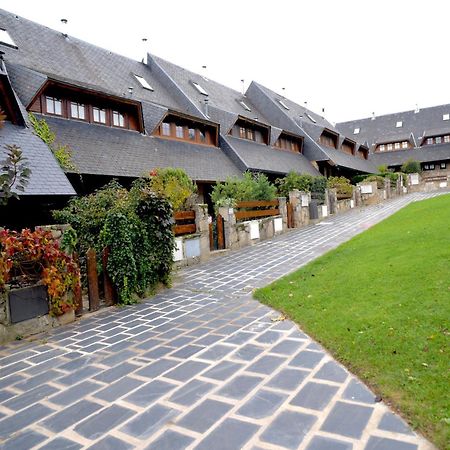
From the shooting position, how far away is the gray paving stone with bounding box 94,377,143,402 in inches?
142

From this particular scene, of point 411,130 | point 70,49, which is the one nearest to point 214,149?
point 70,49

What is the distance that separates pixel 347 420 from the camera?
2965mm

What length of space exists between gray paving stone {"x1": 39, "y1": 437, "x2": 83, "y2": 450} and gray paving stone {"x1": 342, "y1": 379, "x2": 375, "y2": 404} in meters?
2.15

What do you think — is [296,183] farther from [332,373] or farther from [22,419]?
[22,419]

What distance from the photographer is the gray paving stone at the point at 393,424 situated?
2803 millimetres

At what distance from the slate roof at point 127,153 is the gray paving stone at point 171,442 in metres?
10.9

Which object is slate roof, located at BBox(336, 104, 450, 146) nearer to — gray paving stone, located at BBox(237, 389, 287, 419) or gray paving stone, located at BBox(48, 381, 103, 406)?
gray paving stone, located at BBox(237, 389, 287, 419)

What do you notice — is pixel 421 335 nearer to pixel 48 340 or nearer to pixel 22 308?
pixel 48 340

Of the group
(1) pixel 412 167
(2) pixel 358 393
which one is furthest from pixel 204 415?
(1) pixel 412 167

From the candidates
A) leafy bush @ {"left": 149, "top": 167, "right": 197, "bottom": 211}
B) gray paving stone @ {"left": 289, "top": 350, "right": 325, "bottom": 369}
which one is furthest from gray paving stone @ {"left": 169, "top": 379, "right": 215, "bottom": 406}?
leafy bush @ {"left": 149, "top": 167, "right": 197, "bottom": 211}

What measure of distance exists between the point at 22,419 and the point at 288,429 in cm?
224

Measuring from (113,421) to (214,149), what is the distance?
18.5 meters

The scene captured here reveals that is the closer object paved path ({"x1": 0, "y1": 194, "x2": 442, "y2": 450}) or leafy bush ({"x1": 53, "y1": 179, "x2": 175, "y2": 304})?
paved path ({"x1": 0, "y1": 194, "x2": 442, "y2": 450})

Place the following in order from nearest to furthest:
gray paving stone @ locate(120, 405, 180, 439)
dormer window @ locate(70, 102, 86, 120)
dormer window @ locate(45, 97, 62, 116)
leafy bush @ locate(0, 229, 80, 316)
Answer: gray paving stone @ locate(120, 405, 180, 439) → leafy bush @ locate(0, 229, 80, 316) → dormer window @ locate(45, 97, 62, 116) → dormer window @ locate(70, 102, 86, 120)
